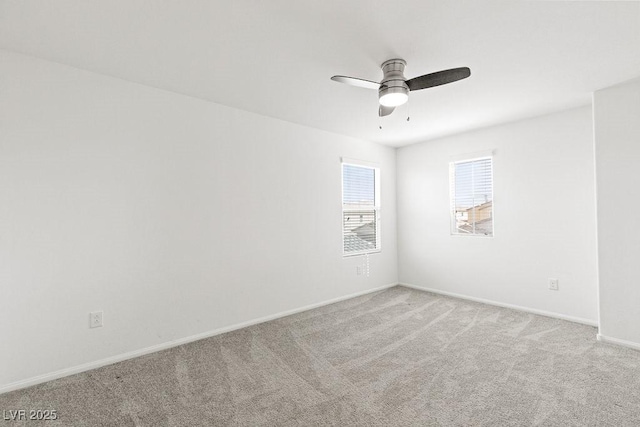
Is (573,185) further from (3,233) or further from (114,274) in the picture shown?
(3,233)

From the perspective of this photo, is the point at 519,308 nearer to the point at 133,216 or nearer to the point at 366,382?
the point at 366,382

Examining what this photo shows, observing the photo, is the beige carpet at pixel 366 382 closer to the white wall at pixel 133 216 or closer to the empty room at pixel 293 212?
the empty room at pixel 293 212

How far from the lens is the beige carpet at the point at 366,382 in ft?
6.13

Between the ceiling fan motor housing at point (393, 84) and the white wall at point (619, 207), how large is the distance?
2.18 m

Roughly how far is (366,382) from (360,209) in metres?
2.89

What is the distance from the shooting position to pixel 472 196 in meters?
4.38

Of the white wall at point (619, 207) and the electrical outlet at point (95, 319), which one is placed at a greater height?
the white wall at point (619, 207)

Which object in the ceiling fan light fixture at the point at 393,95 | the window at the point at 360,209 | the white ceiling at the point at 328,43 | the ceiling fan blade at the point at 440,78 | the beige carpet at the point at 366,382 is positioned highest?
the white ceiling at the point at 328,43

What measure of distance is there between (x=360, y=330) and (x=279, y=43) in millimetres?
2785

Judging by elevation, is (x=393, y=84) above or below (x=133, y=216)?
above

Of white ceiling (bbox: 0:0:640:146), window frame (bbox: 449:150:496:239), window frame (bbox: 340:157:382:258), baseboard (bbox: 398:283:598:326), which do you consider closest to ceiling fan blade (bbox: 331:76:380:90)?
white ceiling (bbox: 0:0:640:146)

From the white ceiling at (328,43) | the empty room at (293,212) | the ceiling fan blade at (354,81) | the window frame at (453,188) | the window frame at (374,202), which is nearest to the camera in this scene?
the white ceiling at (328,43)

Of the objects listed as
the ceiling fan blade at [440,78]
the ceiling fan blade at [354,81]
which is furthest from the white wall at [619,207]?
the ceiling fan blade at [354,81]

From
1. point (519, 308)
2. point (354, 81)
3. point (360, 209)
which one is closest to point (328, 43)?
point (354, 81)
